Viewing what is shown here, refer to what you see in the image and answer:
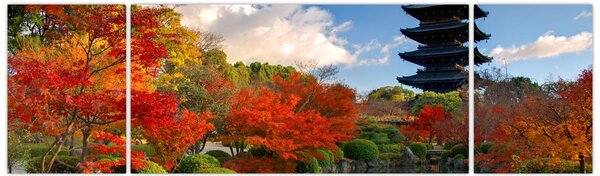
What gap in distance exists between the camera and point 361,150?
10930mm

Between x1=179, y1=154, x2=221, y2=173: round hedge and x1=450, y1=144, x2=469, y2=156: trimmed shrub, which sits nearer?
x1=179, y1=154, x2=221, y2=173: round hedge

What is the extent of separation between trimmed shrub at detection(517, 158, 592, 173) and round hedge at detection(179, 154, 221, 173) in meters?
3.60

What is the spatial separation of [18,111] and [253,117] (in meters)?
2.78

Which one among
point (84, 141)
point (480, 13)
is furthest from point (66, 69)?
point (480, 13)

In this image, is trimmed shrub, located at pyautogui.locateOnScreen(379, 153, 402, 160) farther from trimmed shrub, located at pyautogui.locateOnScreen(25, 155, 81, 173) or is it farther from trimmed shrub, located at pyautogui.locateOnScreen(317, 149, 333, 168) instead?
trimmed shrub, located at pyautogui.locateOnScreen(25, 155, 81, 173)

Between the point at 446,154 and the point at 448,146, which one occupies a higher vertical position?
the point at 448,146

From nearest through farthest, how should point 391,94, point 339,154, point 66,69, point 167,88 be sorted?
point 66,69 < point 167,88 < point 391,94 < point 339,154

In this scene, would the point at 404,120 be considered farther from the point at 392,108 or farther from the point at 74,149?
the point at 74,149

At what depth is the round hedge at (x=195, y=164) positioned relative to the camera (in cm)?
709

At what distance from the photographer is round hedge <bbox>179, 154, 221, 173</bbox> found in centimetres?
709

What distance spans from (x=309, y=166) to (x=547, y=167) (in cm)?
357

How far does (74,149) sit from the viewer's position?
6.58 metres

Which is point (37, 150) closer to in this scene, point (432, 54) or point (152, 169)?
point (152, 169)

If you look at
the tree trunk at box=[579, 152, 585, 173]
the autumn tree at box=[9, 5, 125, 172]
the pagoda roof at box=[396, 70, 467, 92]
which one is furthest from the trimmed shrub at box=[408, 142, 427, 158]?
the autumn tree at box=[9, 5, 125, 172]
